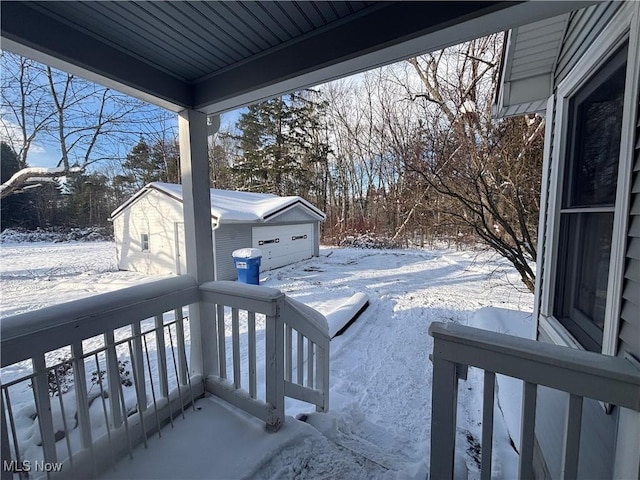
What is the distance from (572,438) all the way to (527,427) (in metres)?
0.12

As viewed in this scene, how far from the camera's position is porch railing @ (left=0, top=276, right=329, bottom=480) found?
50.9 inches

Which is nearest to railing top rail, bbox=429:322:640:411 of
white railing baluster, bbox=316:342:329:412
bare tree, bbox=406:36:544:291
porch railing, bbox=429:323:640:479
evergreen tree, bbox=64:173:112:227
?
porch railing, bbox=429:323:640:479

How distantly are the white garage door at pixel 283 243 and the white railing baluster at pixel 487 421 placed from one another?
826 centimetres

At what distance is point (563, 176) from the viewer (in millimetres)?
1955

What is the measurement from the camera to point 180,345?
1.92m

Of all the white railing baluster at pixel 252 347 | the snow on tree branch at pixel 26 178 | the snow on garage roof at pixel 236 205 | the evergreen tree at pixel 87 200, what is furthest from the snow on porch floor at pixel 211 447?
the snow on garage roof at pixel 236 205

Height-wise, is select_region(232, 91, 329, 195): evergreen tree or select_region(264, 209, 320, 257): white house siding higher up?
select_region(232, 91, 329, 195): evergreen tree

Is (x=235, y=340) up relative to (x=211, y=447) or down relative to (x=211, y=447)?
up

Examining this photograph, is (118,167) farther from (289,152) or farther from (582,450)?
(289,152)

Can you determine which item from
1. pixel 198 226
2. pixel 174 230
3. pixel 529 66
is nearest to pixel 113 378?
pixel 198 226

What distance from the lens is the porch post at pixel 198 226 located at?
1.98 metres

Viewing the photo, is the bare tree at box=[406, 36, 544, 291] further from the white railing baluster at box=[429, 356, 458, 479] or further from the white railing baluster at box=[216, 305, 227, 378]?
the white railing baluster at box=[429, 356, 458, 479]

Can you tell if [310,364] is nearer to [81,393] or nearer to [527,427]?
[81,393]

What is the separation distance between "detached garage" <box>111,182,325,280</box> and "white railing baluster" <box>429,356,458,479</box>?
7.03 m
